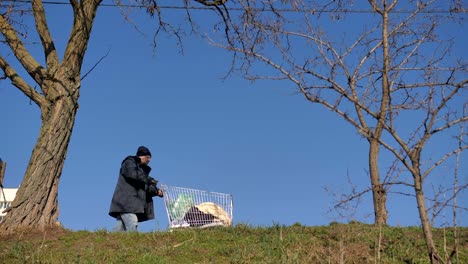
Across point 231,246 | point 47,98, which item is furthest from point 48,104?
point 231,246

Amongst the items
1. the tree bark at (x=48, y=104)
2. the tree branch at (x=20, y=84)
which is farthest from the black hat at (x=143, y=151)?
the tree branch at (x=20, y=84)

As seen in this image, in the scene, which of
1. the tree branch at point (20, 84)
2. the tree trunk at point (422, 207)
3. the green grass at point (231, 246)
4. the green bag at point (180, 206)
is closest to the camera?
the tree trunk at point (422, 207)

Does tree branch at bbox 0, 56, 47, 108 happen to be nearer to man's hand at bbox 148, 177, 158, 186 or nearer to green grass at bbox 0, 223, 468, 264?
green grass at bbox 0, 223, 468, 264

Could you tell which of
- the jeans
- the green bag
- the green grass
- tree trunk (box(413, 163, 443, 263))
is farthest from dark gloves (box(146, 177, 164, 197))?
tree trunk (box(413, 163, 443, 263))

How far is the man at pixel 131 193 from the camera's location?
1054 cm

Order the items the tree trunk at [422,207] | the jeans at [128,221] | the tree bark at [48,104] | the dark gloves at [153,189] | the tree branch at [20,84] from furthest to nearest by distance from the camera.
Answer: the dark gloves at [153,189] < the jeans at [128,221] < the tree branch at [20,84] < the tree bark at [48,104] < the tree trunk at [422,207]

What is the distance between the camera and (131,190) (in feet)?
35.0

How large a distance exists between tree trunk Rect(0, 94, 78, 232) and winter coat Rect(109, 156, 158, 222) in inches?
49.2

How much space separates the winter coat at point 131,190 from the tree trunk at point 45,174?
125 centimetres

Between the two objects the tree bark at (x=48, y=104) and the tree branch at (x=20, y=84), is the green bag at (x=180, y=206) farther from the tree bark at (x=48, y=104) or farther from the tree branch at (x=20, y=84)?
the tree branch at (x=20, y=84)

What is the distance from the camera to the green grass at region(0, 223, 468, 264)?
23.9 ft

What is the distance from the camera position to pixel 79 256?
735 centimetres

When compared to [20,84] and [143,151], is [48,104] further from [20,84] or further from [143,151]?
[143,151]

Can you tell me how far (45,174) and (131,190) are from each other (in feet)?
5.82
